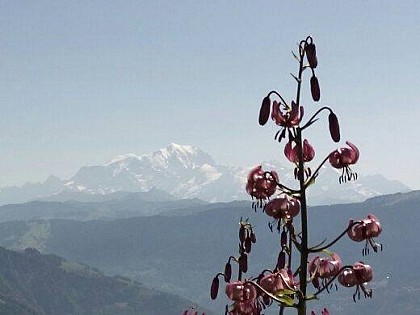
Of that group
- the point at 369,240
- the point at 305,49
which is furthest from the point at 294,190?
the point at 305,49

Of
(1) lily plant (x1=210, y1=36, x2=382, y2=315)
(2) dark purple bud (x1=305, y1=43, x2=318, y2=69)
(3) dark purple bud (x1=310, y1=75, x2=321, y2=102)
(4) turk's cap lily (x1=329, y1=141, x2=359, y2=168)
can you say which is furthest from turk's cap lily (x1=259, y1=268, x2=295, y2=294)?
(2) dark purple bud (x1=305, y1=43, x2=318, y2=69)

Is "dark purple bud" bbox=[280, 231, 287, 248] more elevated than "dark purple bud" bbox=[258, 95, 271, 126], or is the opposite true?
"dark purple bud" bbox=[258, 95, 271, 126]

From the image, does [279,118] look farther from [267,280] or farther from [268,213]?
[267,280]

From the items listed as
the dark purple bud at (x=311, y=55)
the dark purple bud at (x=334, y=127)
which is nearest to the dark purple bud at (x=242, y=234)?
the dark purple bud at (x=334, y=127)

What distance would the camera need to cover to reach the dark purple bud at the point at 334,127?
3377mm

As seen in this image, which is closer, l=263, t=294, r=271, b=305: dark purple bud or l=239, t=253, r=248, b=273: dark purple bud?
l=263, t=294, r=271, b=305: dark purple bud

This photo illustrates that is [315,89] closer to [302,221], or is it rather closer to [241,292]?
[302,221]

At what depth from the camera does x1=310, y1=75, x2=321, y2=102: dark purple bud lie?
3.37 m

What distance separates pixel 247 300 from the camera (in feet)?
11.8

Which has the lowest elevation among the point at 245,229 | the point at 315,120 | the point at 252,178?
the point at 245,229

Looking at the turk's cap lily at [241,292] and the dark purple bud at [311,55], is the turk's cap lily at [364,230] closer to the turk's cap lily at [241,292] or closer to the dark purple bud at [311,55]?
the turk's cap lily at [241,292]

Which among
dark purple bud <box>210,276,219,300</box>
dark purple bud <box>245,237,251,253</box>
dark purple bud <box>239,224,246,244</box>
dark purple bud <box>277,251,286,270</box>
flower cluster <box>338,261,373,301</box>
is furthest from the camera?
dark purple bud <box>239,224,246,244</box>

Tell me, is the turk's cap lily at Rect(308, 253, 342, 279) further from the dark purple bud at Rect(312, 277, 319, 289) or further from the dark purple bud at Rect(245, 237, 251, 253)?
the dark purple bud at Rect(245, 237, 251, 253)

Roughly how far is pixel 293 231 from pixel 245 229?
75cm
